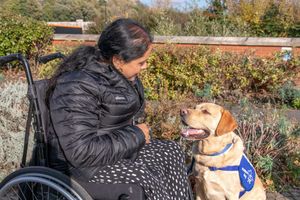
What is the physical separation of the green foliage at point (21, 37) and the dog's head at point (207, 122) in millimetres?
8016

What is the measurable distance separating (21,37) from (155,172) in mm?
8859

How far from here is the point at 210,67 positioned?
7.68 m

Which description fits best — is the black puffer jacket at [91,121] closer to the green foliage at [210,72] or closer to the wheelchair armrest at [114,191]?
the wheelchair armrest at [114,191]

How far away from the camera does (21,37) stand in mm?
10766

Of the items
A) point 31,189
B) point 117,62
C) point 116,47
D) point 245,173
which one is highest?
point 116,47

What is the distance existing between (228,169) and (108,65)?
4.67 ft

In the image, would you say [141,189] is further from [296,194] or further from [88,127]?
[296,194]

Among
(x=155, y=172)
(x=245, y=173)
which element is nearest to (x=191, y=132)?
(x=245, y=173)

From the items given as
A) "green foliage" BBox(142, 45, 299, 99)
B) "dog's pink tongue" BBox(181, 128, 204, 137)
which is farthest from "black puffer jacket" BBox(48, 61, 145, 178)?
"green foliage" BBox(142, 45, 299, 99)

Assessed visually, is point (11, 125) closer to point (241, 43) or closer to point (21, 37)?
point (241, 43)

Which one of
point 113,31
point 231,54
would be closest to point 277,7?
point 231,54

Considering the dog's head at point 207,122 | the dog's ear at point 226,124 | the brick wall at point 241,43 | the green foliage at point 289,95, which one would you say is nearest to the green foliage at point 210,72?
the green foliage at point 289,95

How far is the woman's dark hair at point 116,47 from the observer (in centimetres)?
272

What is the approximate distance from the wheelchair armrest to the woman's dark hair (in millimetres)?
690
